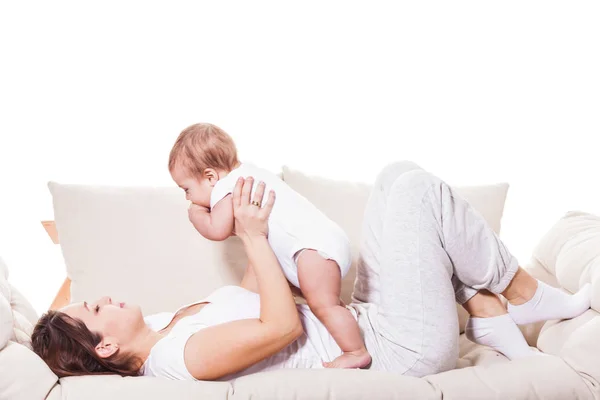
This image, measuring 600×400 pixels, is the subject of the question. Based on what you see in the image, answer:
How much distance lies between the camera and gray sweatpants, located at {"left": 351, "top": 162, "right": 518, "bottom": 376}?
154cm

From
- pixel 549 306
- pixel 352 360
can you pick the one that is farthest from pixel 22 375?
pixel 549 306

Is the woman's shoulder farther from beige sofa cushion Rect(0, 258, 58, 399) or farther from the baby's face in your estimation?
the baby's face

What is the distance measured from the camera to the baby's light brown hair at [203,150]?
1.70m

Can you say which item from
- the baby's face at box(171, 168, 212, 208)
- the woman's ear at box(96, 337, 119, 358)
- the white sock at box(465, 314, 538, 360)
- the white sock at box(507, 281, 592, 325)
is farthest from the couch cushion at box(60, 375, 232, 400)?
the white sock at box(507, 281, 592, 325)

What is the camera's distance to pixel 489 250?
63.2 inches

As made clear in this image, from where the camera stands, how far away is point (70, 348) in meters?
1.49

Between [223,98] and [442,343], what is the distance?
1.61 meters

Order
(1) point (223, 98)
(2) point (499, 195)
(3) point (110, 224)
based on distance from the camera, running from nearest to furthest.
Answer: (3) point (110, 224) < (2) point (499, 195) < (1) point (223, 98)

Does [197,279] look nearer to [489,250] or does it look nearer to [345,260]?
[345,260]

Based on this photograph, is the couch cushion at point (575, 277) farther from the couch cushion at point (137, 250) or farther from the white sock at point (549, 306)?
the couch cushion at point (137, 250)

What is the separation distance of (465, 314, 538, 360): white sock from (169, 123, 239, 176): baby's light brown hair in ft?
2.55

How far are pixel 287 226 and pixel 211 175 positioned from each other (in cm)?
25

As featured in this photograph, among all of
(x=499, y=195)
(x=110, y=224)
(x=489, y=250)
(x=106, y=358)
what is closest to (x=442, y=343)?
(x=489, y=250)

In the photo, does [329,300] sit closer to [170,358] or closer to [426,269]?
[426,269]
